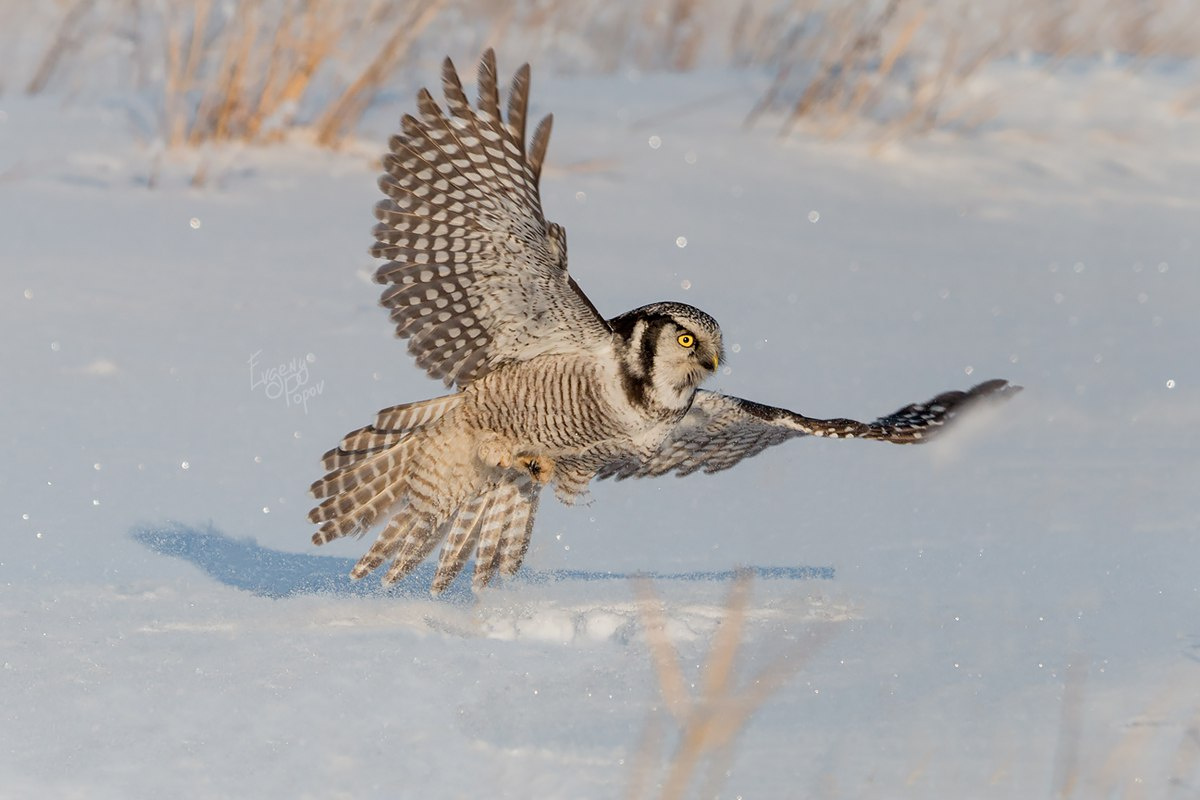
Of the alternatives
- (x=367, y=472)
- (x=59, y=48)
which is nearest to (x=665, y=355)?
(x=367, y=472)

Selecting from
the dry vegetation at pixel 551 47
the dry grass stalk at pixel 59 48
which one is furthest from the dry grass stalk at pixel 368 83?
the dry grass stalk at pixel 59 48

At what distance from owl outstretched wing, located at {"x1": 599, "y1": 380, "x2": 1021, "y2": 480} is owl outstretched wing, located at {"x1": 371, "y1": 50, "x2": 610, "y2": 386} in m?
A: 0.52

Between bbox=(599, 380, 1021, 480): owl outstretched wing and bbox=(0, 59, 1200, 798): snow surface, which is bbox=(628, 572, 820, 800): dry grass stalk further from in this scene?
bbox=(599, 380, 1021, 480): owl outstretched wing

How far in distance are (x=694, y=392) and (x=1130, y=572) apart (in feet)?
3.85

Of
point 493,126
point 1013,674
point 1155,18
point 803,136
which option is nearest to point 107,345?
point 493,126

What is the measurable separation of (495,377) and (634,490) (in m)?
1.04

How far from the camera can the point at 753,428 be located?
167 inches

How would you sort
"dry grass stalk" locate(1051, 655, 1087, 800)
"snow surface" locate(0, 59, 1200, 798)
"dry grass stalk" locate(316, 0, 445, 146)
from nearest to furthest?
"dry grass stalk" locate(1051, 655, 1087, 800)
"snow surface" locate(0, 59, 1200, 798)
"dry grass stalk" locate(316, 0, 445, 146)

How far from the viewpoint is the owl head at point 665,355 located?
149 inches

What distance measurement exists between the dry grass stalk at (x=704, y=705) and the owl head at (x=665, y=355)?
2.22ft

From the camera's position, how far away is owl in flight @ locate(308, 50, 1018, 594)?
11.7 ft

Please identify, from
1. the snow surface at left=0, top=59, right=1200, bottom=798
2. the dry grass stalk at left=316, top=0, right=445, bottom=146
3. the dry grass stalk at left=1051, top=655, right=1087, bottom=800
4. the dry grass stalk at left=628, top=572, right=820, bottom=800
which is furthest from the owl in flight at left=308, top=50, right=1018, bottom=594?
the dry grass stalk at left=316, top=0, right=445, bottom=146

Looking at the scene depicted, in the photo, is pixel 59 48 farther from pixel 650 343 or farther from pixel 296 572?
pixel 650 343

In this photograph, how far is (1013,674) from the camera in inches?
119
